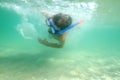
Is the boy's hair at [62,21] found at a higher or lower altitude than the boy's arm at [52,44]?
lower

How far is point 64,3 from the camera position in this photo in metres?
19.0

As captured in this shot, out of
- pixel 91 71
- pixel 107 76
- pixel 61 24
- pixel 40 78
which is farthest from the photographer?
pixel 91 71

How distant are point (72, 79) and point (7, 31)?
309 feet

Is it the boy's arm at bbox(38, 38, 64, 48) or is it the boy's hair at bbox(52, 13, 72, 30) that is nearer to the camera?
the boy's hair at bbox(52, 13, 72, 30)

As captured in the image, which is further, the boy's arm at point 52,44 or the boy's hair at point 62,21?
the boy's arm at point 52,44

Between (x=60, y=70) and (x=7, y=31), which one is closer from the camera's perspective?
(x=60, y=70)

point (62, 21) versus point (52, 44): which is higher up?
point (52, 44)

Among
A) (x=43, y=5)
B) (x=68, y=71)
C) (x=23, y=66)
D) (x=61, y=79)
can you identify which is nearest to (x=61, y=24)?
(x=61, y=79)

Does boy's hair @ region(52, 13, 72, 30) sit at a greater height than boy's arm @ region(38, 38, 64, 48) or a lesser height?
lesser

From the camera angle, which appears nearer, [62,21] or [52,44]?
[62,21]

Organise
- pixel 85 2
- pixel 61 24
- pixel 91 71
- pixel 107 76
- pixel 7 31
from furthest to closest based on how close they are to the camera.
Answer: pixel 7 31
pixel 85 2
pixel 91 71
pixel 107 76
pixel 61 24

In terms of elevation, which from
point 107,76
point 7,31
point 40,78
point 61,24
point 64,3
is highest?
point 7,31

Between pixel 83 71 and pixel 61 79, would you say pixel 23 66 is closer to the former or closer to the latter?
pixel 61 79

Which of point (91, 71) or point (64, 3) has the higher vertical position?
point (64, 3)
